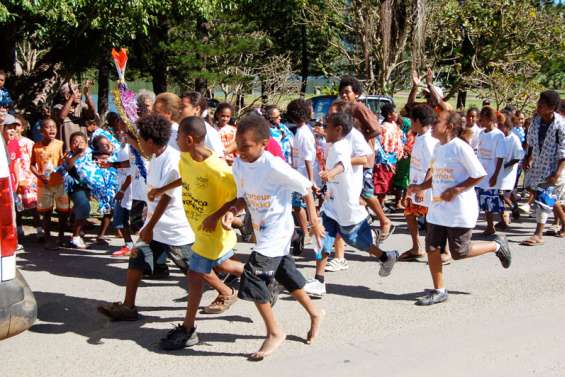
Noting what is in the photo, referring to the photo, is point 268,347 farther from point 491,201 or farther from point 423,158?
point 491,201

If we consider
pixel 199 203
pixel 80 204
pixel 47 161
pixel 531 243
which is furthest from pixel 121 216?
pixel 531 243

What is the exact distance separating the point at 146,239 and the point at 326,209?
1.89 meters

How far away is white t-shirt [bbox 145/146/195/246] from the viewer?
5250mm

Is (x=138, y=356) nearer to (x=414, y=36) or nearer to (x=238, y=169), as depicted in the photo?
(x=238, y=169)

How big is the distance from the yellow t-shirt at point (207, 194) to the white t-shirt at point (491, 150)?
5014 mm

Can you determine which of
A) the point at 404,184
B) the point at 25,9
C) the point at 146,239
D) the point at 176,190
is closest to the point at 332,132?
the point at 176,190

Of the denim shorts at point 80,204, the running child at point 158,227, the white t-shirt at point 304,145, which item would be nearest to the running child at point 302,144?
the white t-shirt at point 304,145

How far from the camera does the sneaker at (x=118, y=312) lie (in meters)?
5.32

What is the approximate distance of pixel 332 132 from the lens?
630cm

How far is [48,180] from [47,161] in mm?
217

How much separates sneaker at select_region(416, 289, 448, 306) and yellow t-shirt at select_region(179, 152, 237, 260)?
1846mm

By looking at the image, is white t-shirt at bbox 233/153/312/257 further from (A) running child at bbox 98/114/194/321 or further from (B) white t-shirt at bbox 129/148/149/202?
(B) white t-shirt at bbox 129/148/149/202

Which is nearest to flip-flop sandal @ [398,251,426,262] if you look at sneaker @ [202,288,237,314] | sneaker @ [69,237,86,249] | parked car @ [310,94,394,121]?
sneaker @ [202,288,237,314]

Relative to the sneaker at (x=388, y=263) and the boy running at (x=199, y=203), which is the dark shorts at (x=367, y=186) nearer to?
the sneaker at (x=388, y=263)
